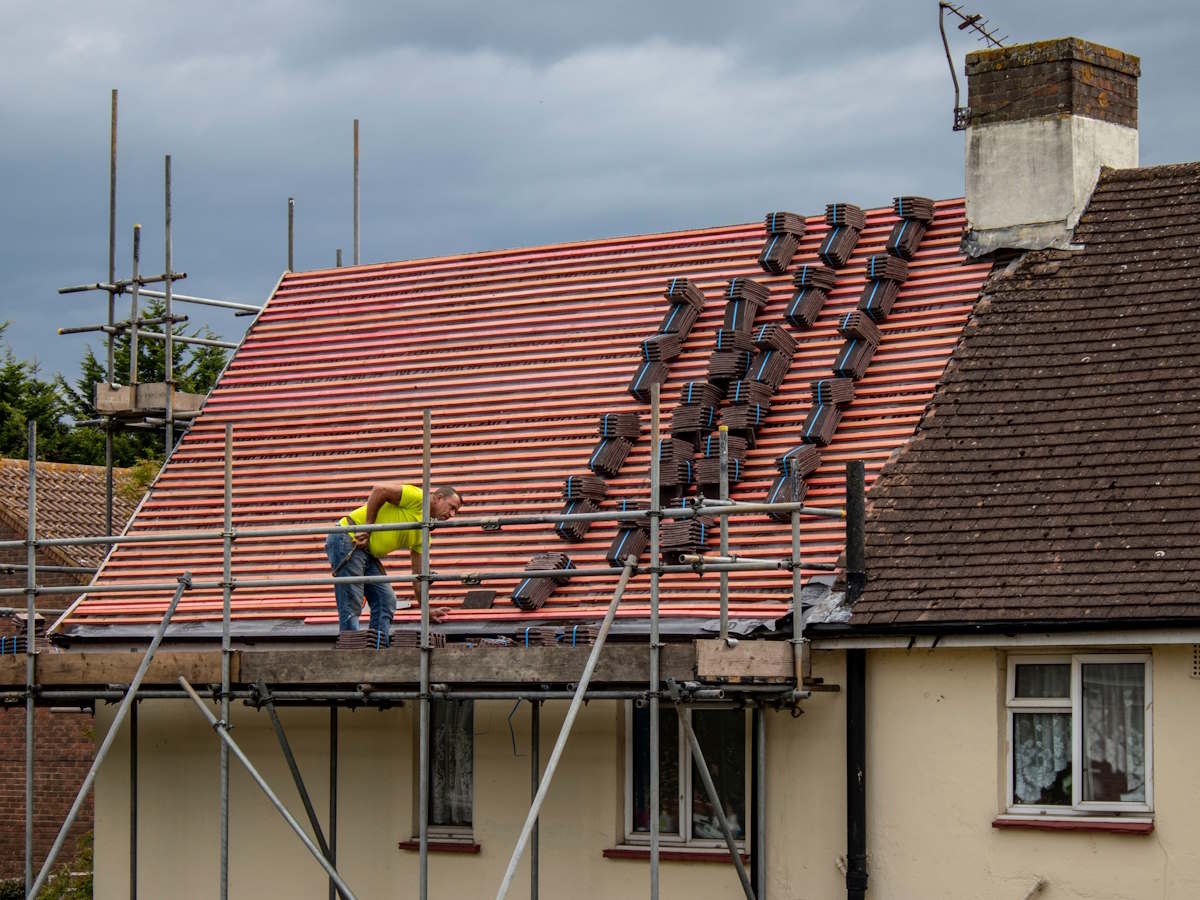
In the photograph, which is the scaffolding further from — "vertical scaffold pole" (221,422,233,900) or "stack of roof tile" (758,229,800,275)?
"stack of roof tile" (758,229,800,275)

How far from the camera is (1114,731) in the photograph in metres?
13.9

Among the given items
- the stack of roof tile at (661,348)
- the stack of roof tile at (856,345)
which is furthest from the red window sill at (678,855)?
the stack of roof tile at (661,348)

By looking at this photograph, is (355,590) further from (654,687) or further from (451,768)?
(654,687)

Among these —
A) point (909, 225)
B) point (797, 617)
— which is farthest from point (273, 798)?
point (909, 225)

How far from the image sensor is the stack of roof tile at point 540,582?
1592cm

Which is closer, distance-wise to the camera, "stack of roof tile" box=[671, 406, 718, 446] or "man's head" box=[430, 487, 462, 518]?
"man's head" box=[430, 487, 462, 518]

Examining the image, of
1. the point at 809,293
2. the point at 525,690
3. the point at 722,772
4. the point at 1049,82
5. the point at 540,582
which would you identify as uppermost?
the point at 1049,82

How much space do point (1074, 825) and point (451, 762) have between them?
5.47m

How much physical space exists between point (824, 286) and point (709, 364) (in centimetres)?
141

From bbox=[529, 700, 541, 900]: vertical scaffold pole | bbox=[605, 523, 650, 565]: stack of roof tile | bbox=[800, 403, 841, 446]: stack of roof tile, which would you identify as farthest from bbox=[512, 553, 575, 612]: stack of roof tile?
bbox=[800, 403, 841, 446]: stack of roof tile

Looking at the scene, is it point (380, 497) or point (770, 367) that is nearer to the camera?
point (380, 497)

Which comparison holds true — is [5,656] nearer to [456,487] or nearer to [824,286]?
[456,487]

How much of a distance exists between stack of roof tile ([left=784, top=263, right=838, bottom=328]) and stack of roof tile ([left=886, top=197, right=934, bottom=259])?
2.13 ft

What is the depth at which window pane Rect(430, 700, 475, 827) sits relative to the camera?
16.5 metres
